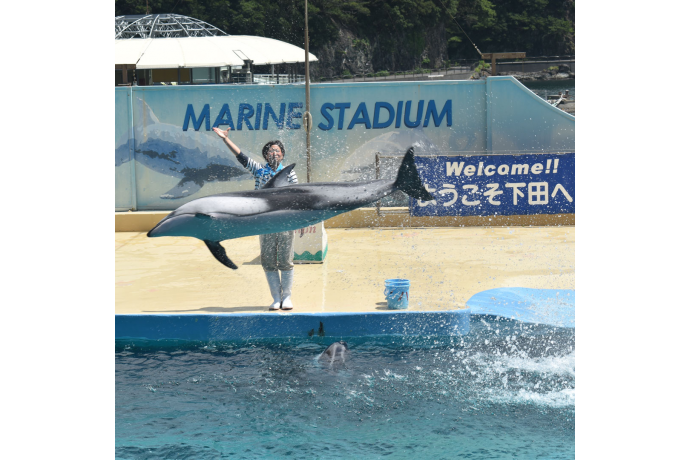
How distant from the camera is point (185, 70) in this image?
129 ft

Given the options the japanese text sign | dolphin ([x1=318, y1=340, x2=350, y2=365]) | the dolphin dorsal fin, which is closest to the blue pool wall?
dolphin ([x1=318, y1=340, x2=350, y2=365])

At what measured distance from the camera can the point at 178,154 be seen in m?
13.8

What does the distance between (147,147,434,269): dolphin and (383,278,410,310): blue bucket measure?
1.95 m

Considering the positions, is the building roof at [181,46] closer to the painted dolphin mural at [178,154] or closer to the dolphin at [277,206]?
the painted dolphin mural at [178,154]

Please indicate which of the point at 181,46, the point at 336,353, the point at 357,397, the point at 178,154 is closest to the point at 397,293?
the point at 336,353

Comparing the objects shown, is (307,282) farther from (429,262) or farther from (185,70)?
(185,70)

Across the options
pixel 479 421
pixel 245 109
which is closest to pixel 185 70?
pixel 245 109

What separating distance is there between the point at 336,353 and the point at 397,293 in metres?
1.12

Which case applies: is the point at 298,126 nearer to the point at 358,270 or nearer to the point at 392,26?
the point at 358,270

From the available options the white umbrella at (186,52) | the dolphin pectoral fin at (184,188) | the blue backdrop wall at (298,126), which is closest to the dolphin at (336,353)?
the blue backdrop wall at (298,126)

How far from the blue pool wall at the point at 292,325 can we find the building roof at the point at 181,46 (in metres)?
29.0

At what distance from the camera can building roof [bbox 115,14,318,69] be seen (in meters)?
36.3

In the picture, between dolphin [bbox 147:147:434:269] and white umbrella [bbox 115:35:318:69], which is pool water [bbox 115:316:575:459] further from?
white umbrella [bbox 115:35:318:69]

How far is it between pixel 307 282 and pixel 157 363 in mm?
2655
